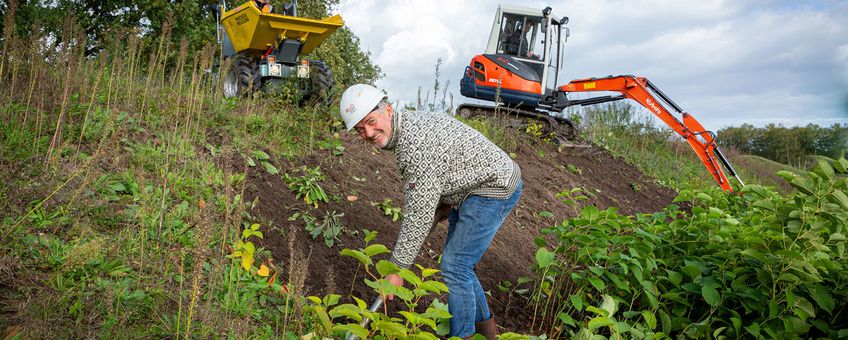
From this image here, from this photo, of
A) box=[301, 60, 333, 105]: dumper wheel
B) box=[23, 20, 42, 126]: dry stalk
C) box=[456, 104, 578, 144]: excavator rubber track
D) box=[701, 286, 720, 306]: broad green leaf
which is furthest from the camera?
box=[456, 104, 578, 144]: excavator rubber track

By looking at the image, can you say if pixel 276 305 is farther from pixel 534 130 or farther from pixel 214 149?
pixel 534 130

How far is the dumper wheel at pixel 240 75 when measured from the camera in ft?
27.2

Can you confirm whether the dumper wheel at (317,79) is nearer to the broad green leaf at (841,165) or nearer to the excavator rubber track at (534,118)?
A: the excavator rubber track at (534,118)

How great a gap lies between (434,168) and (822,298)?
1967 millimetres

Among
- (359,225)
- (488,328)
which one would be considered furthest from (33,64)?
(488,328)

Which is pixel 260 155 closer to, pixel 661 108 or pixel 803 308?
pixel 803 308

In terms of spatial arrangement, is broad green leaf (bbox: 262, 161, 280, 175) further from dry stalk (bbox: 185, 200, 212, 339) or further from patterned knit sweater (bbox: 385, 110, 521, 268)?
dry stalk (bbox: 185, 200, 212, 339)

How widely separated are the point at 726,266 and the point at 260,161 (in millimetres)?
3154

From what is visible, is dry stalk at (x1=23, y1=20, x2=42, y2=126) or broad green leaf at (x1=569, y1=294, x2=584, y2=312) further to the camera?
dry stalk at (x1=23, y1=20, x2=42, y2=126)

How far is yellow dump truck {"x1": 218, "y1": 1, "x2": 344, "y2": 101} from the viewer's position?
822 cm

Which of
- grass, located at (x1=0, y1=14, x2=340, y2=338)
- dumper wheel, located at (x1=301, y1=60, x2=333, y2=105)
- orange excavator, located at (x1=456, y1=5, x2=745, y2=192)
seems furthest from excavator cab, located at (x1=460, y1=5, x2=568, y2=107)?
grass, located at (x1=0, y1=14, x2=340, y2=338)

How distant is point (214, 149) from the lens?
4641 millimetres

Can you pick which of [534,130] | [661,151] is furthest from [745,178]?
[534,130]

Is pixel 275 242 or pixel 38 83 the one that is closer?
pixel 275 242
